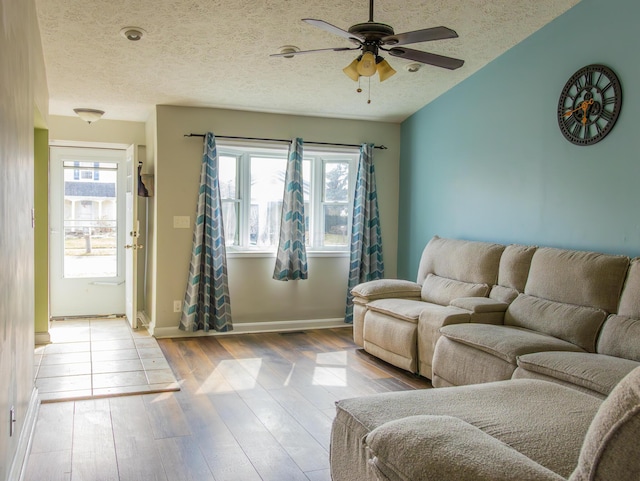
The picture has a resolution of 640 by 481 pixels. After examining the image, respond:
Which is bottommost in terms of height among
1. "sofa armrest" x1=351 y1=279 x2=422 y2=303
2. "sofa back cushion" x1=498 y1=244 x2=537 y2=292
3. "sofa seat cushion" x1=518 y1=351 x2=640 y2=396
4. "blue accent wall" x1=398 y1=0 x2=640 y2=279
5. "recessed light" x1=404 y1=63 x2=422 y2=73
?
"sofa seat cushion" x1=518 y1=351 x2=640 y2=396

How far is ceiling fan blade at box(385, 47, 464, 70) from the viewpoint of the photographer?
3.16 metres

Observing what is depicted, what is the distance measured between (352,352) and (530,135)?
2.44 m

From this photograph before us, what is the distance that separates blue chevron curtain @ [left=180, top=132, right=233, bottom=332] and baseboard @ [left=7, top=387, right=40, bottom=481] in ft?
6.91

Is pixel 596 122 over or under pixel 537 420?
over

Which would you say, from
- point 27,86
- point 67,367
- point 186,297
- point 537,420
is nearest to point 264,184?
point 186,297

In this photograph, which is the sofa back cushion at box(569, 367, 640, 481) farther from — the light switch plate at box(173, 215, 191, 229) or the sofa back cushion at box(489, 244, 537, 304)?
the light switch plate at box(173, 215, 191, 229)

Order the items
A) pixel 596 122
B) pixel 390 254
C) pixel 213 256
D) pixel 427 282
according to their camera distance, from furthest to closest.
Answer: pixel 390 254 → pixel 213 256 → pixel 427 282 → pixel 596 122

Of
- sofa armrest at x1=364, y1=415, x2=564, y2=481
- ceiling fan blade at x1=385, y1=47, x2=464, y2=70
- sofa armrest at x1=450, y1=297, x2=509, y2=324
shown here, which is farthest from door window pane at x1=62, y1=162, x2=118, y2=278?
sofa armrest at x1=364, y1=415, x2=564, y2=481

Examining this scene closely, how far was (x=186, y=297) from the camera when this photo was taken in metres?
5.61

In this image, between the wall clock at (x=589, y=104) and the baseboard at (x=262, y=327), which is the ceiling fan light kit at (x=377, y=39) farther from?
the baseboard at (x=262, y=327)

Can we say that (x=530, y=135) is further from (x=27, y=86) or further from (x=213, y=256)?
(x=27, y=86)

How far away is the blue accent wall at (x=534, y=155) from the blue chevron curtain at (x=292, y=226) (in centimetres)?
128

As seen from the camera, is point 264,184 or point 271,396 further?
point 264,184

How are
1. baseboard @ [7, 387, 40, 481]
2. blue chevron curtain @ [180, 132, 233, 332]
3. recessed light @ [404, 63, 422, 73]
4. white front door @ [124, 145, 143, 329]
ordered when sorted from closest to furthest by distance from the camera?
baseboard @ [7, 387, 40, 481], recessed light @ [404, 63, 422, 73], blue chevron curtain @ [180, 132, 233, 332], white front door @ [124, 145, 143, 329]
